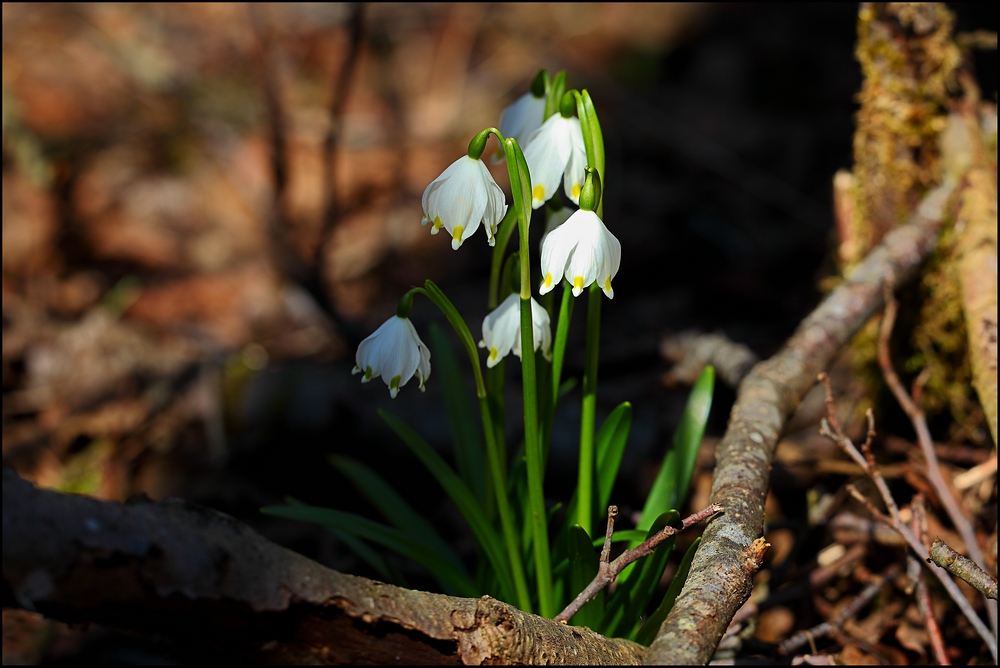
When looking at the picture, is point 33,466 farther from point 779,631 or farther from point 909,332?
point 909,332

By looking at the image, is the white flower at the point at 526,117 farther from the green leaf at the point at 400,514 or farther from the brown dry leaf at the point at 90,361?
the brown dry leaf at the point at 90,361

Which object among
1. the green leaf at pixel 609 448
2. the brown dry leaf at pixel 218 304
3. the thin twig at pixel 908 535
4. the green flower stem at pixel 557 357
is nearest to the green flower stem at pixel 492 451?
the green flower stem at pixel 557 357

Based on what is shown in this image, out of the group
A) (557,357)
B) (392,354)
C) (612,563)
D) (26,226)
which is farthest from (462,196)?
(26,226)

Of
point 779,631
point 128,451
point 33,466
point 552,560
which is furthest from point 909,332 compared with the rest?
point 33,466

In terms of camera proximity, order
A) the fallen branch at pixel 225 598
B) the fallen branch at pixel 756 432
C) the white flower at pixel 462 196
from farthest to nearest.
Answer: the white flower at pixel 462 196, the fallen branch at pixel 756 432, the fallen branch at pixel 225 598

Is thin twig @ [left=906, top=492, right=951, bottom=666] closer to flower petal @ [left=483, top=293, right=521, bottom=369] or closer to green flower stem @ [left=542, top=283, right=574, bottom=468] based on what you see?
green flower stem @ [left=542, top=283, right=574, bottom=468]

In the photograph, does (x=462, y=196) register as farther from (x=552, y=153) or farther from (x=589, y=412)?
(x=589, y=412)
